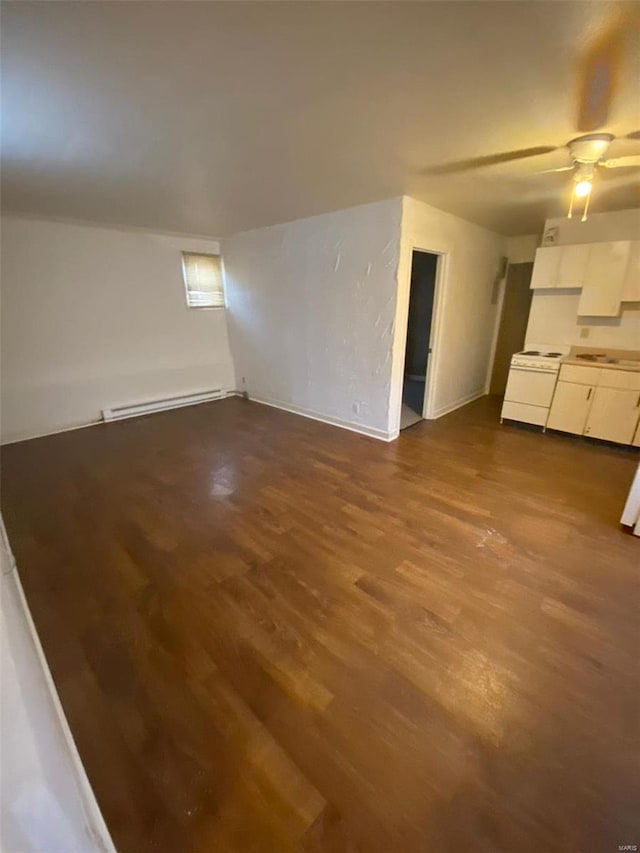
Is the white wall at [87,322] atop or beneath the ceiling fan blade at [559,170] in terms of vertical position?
beneath

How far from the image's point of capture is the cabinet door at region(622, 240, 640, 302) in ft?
11.4

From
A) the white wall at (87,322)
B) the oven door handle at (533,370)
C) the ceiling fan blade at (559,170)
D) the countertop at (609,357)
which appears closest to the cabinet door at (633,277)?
the countertop at (609,357)

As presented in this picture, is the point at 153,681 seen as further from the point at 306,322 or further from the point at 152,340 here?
the point at 152,340

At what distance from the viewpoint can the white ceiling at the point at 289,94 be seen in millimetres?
1187

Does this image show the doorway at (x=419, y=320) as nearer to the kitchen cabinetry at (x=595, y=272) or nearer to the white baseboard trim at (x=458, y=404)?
the white baseboard trim at (x=458, y=404)

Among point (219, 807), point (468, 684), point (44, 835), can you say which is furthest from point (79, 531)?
point (468, 684)

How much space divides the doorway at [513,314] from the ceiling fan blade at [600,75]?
146 inches

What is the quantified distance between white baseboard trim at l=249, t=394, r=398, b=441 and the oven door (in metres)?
1.60

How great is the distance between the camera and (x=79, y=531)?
2.50 metres

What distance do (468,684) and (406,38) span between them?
2593 mm

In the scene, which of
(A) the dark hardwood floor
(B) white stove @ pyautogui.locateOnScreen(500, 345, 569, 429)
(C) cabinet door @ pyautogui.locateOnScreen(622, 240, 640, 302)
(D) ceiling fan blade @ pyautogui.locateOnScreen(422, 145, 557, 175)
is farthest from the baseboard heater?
(C) cabinet door @ pyautogui.locateOnScreen(622, 240, 640, 302)

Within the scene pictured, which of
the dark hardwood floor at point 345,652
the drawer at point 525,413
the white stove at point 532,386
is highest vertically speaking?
the white stove at point 532,386

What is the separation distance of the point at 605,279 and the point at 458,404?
2.19 m

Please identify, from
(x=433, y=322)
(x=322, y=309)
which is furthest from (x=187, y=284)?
(x=433, y=322)
